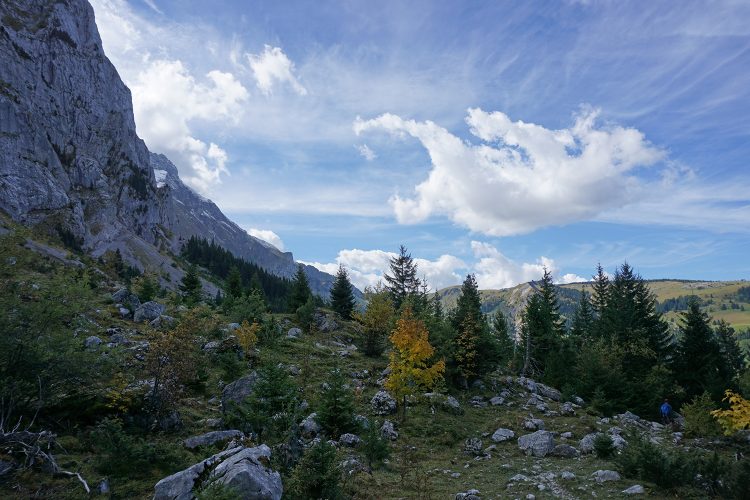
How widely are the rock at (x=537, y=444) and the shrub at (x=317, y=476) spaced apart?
12.2 meters

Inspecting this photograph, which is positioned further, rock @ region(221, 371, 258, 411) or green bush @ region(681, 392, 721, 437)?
green bush @ region(681, 392, 721, 437)

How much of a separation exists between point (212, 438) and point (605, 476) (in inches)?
565

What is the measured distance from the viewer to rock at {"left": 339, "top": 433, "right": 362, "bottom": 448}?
699 inches

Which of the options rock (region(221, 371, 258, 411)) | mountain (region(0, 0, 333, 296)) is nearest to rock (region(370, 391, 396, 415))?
rock (region(221, 371, 258, 411))

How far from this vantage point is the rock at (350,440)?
58.2 feet

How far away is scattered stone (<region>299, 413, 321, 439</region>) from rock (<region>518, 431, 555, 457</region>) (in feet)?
33.6

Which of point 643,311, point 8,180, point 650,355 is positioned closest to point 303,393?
point 650,355

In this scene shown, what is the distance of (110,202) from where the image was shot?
117188mm

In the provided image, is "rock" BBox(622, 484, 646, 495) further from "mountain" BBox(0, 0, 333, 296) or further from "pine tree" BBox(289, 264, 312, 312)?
"mountain" BBox(0, 0, 333, 296)

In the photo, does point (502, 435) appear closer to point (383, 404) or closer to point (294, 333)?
point (383, 404)

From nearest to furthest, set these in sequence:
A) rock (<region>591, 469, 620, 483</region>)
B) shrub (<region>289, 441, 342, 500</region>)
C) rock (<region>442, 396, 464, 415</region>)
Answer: shrub (<region>289, 441, 342, 500</region>) < rock (<region>591, 469, 620, 483</region>) < rock (<region>442, 396, 464, 415</region>)

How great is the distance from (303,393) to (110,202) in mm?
121921

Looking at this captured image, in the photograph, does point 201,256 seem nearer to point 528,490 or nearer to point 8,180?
point 8,180

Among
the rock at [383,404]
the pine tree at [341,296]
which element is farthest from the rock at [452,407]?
the pine tree at [341,296]
